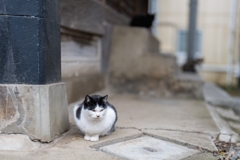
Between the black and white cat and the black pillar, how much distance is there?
411 mm

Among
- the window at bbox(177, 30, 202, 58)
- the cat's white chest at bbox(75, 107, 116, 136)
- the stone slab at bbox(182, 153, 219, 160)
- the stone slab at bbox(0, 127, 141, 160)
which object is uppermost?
the window at bbox(177, 30, 202, 58)

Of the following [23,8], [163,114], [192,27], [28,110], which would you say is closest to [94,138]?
[28,110]

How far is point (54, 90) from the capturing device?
2.13 m

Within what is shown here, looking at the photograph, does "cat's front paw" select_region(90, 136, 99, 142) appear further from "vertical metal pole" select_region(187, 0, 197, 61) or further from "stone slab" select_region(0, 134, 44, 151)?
"vertical metal pole" select_region(187, 0, 197, 61)

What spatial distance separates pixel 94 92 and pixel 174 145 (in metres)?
2.17

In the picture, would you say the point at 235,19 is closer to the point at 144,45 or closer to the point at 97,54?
the point at 144,45

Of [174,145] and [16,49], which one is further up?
[16,49]

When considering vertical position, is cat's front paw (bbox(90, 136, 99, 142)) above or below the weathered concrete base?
below

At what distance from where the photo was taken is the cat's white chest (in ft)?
6.85

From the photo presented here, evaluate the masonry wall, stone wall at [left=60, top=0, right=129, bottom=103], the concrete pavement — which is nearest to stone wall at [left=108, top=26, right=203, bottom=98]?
stone wall at [left=60, top=0, right=129, bottom=103]

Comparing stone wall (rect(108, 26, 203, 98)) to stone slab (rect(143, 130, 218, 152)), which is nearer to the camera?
stone slab (rect(143, 130, 218, 152))

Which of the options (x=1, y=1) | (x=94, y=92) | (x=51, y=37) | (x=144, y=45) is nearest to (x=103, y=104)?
(x=51, y=37)

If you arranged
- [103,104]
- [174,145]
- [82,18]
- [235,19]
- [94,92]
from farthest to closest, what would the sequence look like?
[235,19]
[94,92]
[82,18]
[174,145]
[103,104]

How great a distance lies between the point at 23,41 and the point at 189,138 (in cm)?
172
